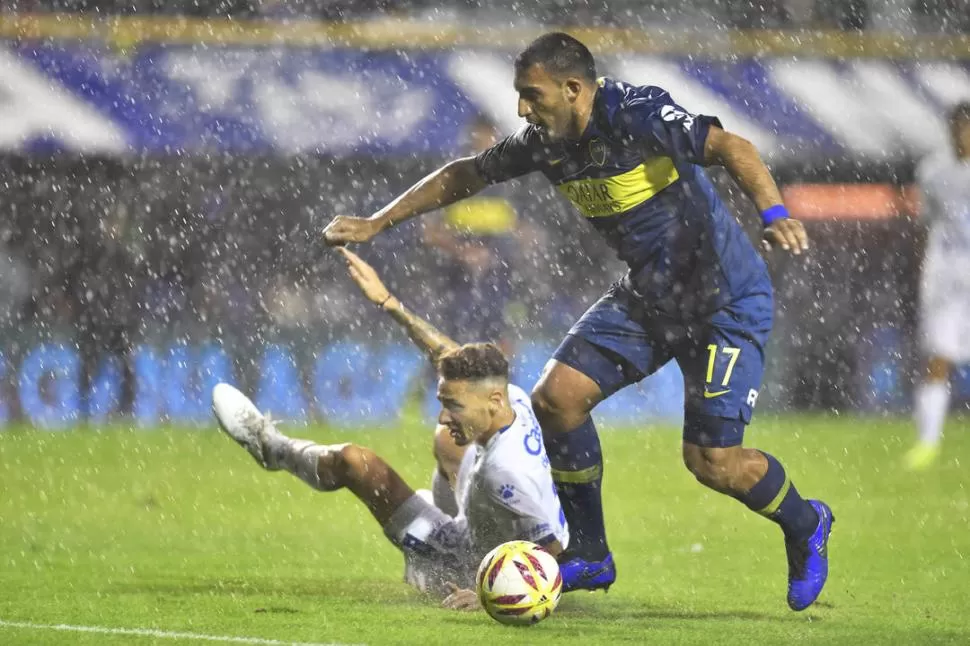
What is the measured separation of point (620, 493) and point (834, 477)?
1.60m

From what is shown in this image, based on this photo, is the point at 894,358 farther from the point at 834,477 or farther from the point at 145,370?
the point at 145,370

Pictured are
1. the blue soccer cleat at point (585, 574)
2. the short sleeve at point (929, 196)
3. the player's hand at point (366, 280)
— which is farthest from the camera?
the short sleeve at point (929, 196)

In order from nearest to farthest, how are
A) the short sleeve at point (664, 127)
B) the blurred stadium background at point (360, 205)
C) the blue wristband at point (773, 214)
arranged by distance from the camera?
the blue wristband at point (773, 214)
the short sleeve at point (664, 127)
the blurred stadium background at point (360, 205)

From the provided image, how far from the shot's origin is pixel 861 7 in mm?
17625

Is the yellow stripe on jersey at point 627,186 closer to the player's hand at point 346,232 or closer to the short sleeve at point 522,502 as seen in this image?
the player's hand at point 346,232

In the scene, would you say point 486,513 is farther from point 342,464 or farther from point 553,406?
point 342,464

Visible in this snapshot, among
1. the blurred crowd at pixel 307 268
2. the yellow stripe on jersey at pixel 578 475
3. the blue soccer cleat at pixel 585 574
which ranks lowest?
the blue soccer cleat at pixel 585 574

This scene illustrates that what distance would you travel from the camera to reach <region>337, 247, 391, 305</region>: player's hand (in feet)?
23.6

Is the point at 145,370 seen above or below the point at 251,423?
above

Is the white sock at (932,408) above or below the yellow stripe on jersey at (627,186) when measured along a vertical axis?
below

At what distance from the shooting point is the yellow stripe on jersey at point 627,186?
670cm

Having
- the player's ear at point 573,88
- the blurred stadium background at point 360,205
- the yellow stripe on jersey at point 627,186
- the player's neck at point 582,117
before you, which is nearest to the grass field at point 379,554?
the blurred stadium background at point 360,205

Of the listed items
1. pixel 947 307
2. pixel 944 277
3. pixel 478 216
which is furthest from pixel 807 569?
pixel 478 216

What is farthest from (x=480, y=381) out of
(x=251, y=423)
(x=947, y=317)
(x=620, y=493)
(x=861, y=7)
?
(x=861, y=7)
